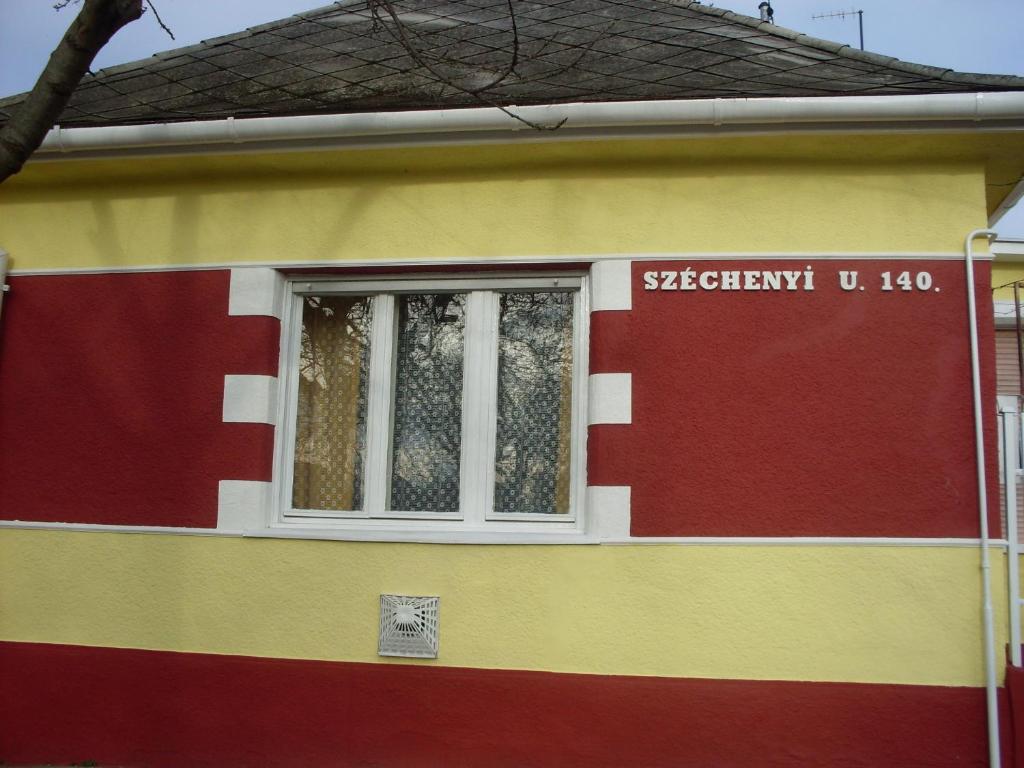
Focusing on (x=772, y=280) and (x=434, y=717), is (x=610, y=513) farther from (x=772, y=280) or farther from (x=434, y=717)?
(x=772, y=280)

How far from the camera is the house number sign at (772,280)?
15.3 ft

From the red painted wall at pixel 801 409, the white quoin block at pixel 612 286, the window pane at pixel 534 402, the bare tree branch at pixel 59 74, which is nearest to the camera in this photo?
the bare tree branch at pixel 59 74

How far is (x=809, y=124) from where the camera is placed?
181 inches

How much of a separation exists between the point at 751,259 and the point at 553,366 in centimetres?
126

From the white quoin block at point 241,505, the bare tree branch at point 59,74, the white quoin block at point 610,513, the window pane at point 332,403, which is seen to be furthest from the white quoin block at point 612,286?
the bare tree branch at point 59,74

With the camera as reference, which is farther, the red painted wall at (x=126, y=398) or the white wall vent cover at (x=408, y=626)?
the red painted wall at (x=126, y=398)

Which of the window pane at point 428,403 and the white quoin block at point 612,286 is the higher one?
Result: the white quoin block at point 612,286

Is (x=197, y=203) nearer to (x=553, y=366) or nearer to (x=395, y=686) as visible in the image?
(x=553, y=366)

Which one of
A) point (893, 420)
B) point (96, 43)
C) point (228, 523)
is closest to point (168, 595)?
point (228, 523)

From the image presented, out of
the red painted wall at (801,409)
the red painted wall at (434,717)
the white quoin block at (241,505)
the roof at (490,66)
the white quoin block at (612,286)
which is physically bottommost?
the red painted wall at (434,717)

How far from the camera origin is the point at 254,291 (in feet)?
17.0

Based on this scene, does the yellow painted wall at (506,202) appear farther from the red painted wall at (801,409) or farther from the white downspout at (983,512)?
the red painted wall at (801,409)

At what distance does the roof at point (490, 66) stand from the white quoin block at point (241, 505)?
7.16ft

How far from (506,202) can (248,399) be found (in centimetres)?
192
